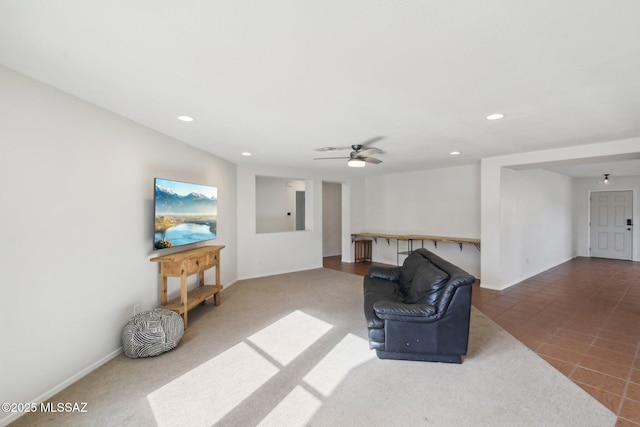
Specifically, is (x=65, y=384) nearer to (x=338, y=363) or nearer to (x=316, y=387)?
(x=316, y=387)

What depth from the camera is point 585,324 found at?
346 centimetres

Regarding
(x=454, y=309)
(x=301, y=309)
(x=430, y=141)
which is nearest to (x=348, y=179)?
(x=430, y=141)

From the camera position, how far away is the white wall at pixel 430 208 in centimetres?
580

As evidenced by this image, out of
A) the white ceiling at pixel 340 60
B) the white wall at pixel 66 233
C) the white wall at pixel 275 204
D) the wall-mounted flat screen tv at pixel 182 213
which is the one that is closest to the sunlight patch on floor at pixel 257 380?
the white wall at pixel 66 233

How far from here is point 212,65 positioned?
1.81 m

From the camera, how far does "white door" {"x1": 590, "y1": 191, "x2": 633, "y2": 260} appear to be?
748cm

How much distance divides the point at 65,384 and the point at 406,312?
2.88m

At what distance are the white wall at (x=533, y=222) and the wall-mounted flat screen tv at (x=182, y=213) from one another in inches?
186

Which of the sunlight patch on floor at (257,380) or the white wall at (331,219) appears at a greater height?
the white wall at (331,219)

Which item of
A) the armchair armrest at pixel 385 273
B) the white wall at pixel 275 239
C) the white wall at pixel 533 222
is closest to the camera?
the armchair armrest at pixel 385 273

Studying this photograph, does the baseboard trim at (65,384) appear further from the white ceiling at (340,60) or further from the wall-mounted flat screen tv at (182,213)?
the white ceiling at (340,60)

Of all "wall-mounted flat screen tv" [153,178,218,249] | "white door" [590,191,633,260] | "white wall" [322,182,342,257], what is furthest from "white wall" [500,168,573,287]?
"wall-mounted flat screen tv" [153,178,218,249]

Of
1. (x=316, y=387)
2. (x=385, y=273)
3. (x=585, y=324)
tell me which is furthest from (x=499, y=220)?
(x=316, y=387)

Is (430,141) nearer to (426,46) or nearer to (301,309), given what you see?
(426,46)
